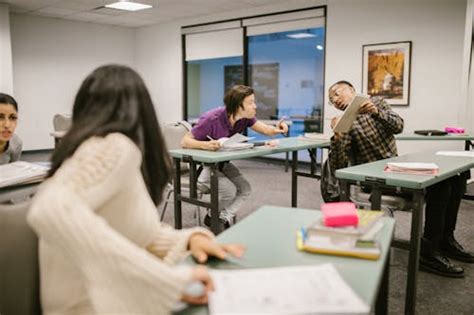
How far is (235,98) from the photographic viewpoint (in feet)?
10.1

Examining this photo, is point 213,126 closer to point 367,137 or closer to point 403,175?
point 367,137

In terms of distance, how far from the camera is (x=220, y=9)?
6707 mm

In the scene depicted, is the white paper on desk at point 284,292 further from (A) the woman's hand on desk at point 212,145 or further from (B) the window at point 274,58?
(B) the window at point 274,58

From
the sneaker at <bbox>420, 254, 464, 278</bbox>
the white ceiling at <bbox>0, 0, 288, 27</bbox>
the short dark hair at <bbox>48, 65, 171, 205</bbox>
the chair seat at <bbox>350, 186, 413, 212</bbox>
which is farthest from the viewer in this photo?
the white ceiling at <bbox>0, 0, 288, 27</bbox>

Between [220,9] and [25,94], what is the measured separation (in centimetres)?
362

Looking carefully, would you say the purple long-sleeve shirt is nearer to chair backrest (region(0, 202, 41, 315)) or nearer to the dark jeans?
the dark jeans

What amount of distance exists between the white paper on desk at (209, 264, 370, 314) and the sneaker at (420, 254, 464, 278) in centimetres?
184

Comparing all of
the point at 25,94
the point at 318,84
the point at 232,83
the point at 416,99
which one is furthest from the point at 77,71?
the point at 416,99

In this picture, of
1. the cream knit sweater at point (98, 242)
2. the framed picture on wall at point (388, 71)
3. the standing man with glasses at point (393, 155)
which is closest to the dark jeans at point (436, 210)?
the standing man with glasses at point (393, 155)

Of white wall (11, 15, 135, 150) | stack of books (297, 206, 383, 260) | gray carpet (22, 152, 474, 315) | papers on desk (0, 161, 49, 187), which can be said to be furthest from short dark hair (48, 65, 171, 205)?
white wall (11, 15, 135, 150)

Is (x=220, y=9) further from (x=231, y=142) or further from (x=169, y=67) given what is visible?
(x=231, y=142)

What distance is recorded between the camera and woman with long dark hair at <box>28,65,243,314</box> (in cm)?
75

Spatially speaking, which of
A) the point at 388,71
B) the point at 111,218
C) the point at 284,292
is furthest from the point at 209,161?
the point at 388,71

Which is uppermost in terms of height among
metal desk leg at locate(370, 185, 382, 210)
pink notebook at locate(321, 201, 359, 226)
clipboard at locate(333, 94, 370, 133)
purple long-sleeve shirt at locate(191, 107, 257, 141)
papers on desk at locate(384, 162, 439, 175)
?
clipboard at locate(333, 94, 370, 133)
